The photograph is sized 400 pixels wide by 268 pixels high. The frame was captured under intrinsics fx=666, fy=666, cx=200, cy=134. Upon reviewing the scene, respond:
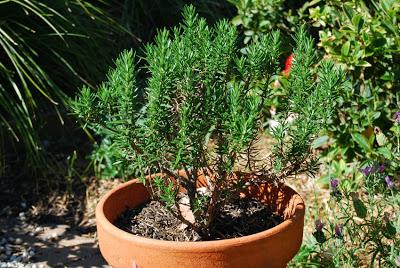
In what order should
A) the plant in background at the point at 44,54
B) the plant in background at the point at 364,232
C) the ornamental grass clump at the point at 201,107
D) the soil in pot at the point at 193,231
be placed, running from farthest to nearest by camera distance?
the plant in background at the point at 44,54 < the plant in background at the point at 364,232 < the soil in pot at the point at 193,231 < the ornamental grass clump at the point at 201,107

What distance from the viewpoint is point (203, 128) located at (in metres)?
1.91

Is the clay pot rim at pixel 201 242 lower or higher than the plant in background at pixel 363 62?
lower

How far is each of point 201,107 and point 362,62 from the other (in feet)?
4.85

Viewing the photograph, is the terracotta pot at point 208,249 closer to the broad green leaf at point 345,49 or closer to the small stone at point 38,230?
the broad green leaf at point 345,49

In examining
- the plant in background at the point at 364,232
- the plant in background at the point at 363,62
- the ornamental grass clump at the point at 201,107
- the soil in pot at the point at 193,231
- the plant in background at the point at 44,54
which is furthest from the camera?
the plant in background at the point at 44,54

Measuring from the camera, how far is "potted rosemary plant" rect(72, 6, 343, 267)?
1855mm

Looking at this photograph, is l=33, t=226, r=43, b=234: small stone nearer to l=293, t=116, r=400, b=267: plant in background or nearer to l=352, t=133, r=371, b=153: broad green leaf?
l=293, t=116, r=400, b=267: plant in background

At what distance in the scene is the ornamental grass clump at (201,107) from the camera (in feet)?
6.07

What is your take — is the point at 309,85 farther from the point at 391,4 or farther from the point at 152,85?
the point at 391,4

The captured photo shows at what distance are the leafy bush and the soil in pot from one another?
3.47 feet

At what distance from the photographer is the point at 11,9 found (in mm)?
4066

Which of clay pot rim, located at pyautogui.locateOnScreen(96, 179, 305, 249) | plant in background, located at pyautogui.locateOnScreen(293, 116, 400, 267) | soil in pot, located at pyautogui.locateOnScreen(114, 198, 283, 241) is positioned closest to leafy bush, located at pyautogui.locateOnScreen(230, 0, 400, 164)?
plant in background, located at pyautogui.locateOnScreen(293, 116, 400, 267)

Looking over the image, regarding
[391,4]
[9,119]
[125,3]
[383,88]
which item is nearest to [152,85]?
[391,4]

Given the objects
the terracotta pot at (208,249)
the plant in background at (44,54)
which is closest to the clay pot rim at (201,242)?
the terracotta pot at (208,249)
